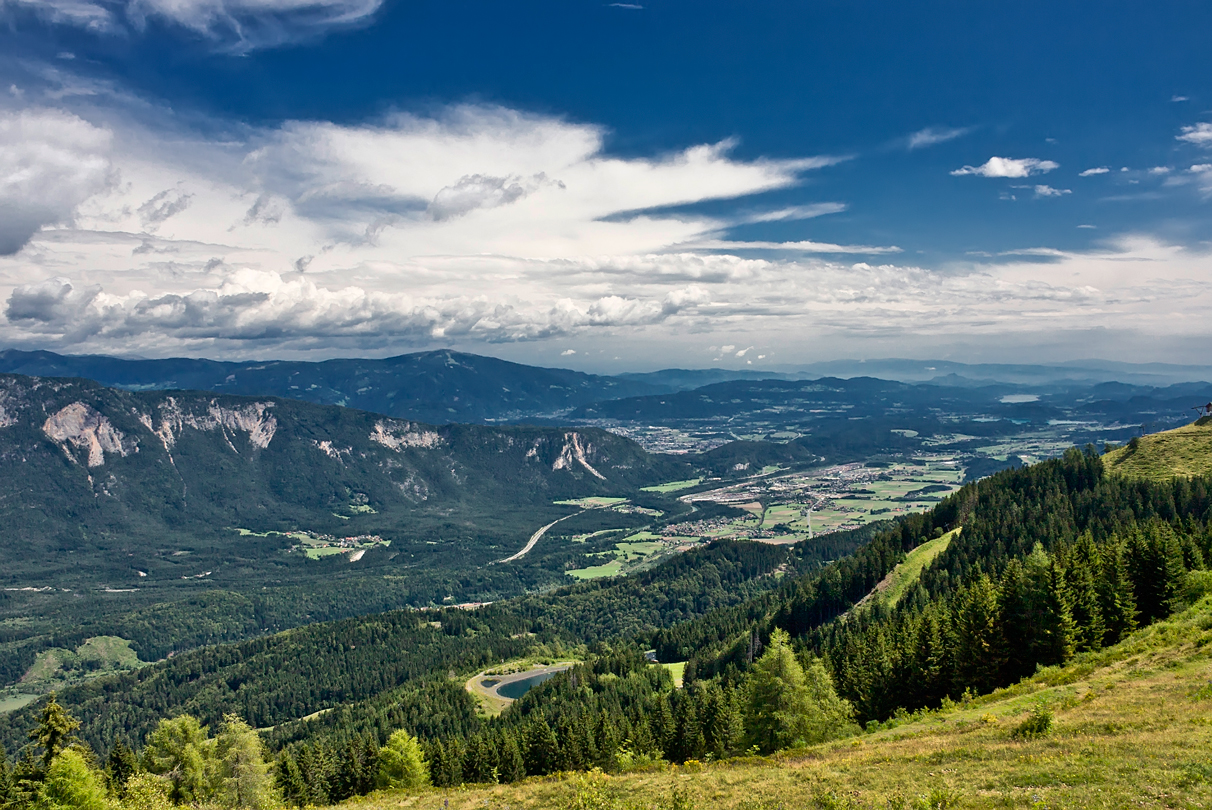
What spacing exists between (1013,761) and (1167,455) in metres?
143

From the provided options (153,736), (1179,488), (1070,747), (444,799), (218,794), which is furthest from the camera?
(1179,488)

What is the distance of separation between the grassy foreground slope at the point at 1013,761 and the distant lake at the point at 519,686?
110m

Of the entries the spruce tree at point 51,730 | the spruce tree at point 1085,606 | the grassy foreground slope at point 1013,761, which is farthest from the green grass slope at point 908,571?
the spruce tree at point 51,730

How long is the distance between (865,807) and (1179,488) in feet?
408

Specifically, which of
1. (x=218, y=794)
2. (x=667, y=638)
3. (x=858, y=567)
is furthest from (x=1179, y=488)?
(x=218, y=794)

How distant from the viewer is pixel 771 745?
203 ft

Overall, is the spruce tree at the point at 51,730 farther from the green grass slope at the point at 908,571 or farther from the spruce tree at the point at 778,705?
the green grass slope at the point at 908,571

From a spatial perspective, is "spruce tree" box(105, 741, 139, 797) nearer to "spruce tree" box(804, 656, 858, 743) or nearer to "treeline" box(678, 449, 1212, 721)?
"spruce tree" box(804, 656, 858, 743)

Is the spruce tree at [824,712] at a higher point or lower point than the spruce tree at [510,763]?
higher

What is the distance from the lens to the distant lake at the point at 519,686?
159m

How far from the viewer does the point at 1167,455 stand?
139250mm

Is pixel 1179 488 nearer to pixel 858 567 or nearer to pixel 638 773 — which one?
pixel 858 567

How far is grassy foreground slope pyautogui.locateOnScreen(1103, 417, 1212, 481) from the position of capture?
132 meters

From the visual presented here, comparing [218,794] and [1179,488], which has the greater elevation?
[1179,488]
